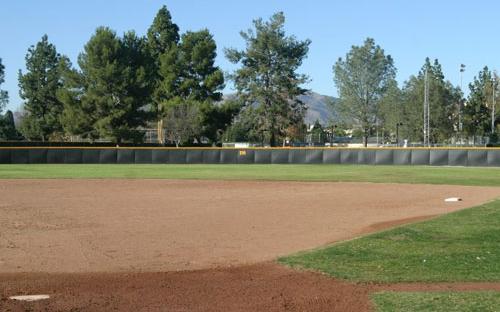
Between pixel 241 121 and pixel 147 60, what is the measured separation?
14072 millimetres

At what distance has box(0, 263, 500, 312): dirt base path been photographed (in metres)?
7.49

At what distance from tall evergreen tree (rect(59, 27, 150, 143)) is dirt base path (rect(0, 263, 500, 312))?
2447 inches

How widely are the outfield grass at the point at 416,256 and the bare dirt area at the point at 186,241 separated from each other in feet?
1.66

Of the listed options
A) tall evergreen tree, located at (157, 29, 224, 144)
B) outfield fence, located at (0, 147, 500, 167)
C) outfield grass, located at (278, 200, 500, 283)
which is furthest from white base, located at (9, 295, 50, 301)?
tall evergreen tree, located at (157, 29, 224, 144)

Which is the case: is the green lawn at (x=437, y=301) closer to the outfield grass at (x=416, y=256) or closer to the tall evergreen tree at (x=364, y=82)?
the outfield grass at (x=416, y=256)

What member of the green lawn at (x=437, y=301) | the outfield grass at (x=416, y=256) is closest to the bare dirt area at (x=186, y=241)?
the green lawn at (x=437, y=301)

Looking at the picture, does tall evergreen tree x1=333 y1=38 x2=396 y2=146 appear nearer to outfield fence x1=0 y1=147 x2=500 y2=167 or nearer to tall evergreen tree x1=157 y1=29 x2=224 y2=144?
tall evergreen tree x1=157 y1=29 x2=224 y2=144

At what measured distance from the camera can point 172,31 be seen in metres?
83.1

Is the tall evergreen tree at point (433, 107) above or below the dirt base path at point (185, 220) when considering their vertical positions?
above

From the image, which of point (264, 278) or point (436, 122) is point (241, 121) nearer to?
point (436, 122)

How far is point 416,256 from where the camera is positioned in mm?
10664

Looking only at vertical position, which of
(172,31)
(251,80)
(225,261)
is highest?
(172,31)

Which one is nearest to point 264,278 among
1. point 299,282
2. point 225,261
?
point 299,282

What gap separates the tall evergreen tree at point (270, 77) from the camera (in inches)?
3098
